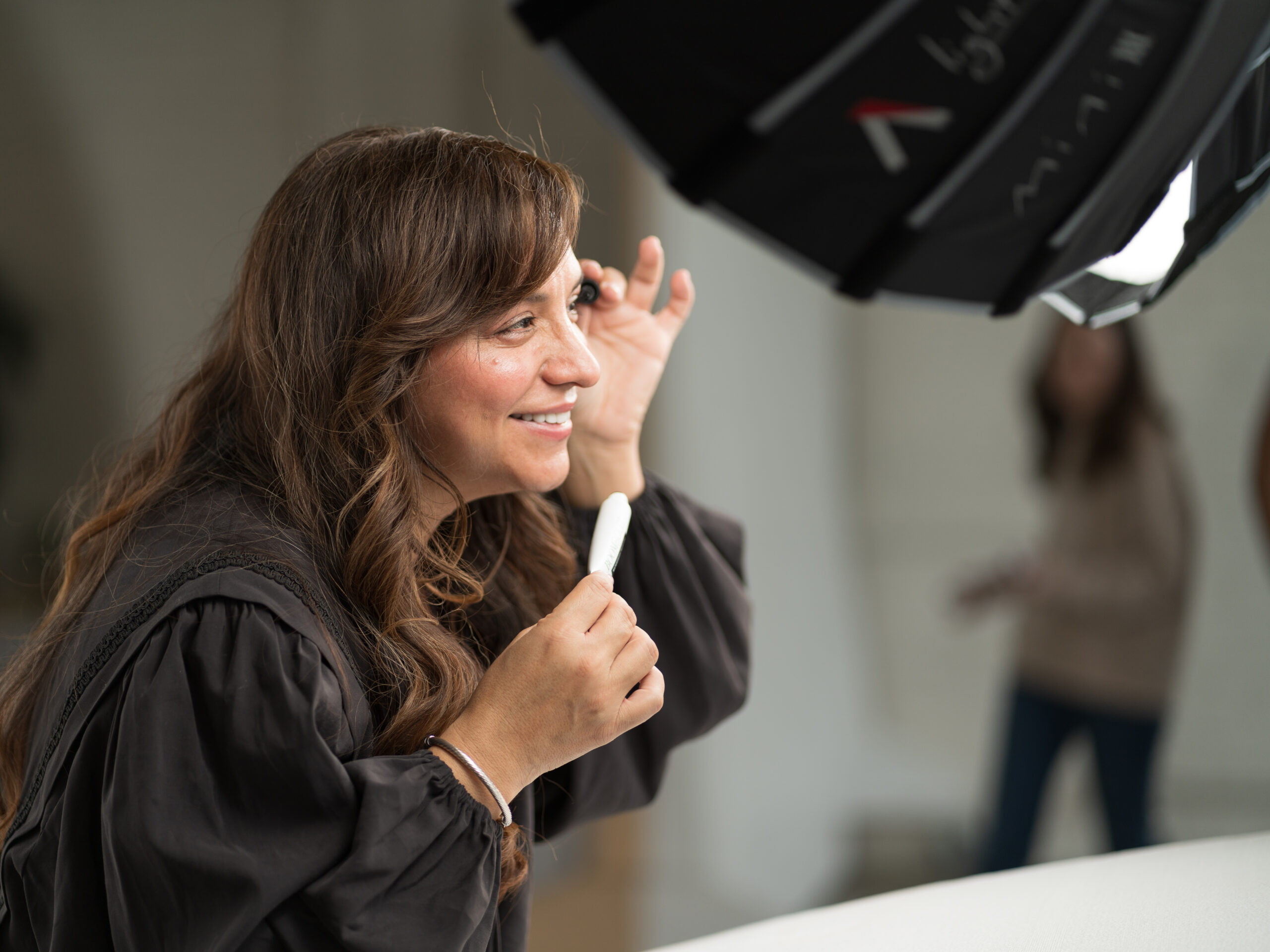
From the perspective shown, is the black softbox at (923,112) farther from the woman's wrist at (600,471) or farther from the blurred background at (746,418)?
the blurred background at (746,418)

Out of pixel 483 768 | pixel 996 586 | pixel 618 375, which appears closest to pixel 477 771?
pixel 483 768

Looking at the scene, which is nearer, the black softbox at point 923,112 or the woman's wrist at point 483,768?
the black softbox at point 923,112

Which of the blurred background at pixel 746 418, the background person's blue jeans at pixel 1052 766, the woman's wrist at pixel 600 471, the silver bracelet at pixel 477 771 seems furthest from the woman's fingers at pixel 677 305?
the background person's blue jeans at pixel 1052 766

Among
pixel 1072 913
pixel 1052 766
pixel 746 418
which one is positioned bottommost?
pixel 1052 766

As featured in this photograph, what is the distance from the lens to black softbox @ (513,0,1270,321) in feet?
1.67

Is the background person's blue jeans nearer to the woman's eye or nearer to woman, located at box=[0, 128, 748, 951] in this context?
woman, located at box=[0, 128, 748, 951]

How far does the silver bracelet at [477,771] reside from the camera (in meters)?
0.66

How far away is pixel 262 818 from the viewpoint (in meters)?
0.61

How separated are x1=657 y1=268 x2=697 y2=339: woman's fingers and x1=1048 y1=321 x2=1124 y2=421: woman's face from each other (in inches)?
59.1

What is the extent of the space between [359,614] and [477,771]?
15 cm

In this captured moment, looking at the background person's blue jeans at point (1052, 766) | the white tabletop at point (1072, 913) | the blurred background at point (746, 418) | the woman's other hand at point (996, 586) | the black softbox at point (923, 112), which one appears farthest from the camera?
the woman's other hand at point (996, 586)

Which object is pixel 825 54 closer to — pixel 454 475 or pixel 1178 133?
pixel 1178 133

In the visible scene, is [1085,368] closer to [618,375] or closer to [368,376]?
[618,375]

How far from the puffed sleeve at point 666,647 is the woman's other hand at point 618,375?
0.12 ft
